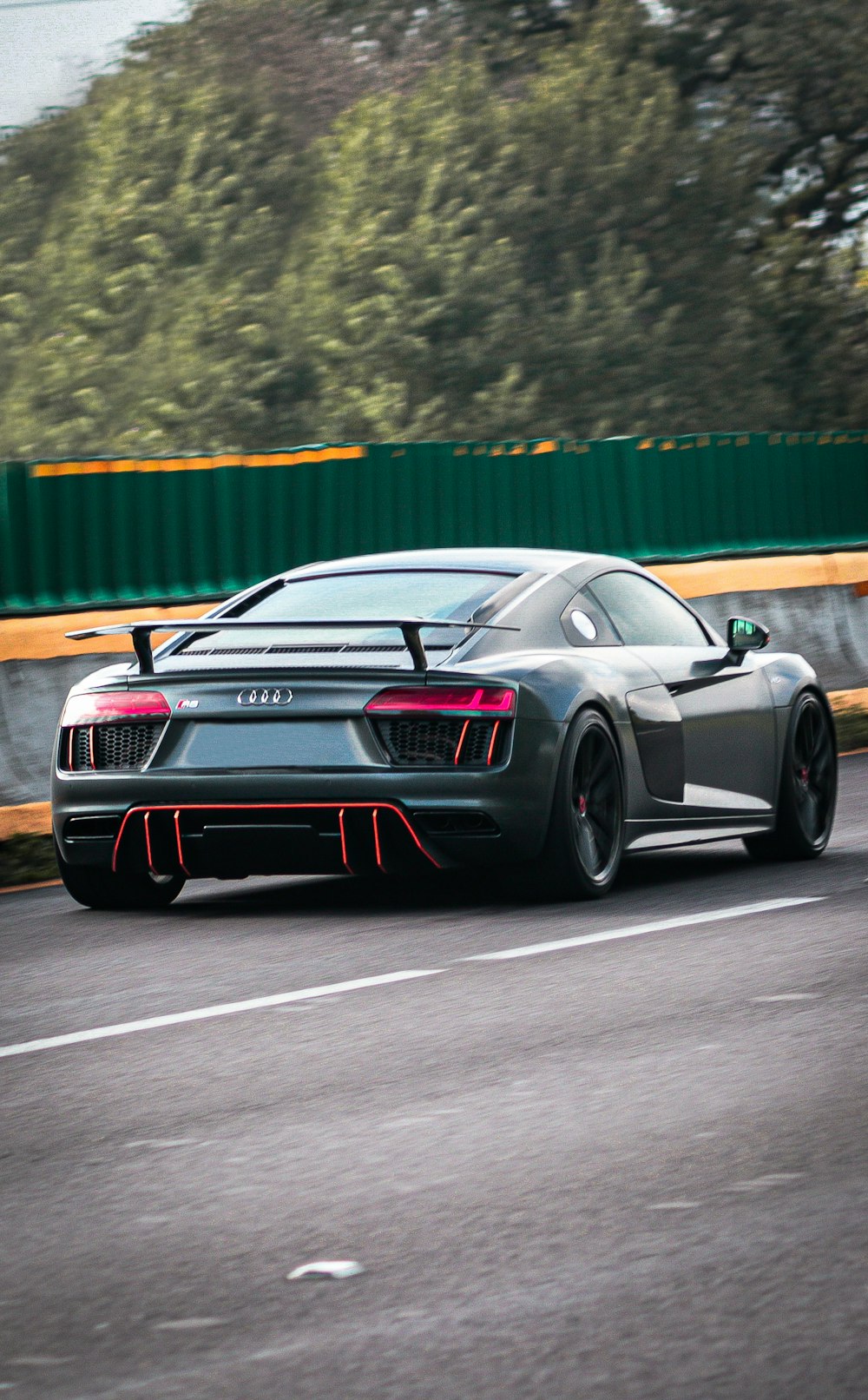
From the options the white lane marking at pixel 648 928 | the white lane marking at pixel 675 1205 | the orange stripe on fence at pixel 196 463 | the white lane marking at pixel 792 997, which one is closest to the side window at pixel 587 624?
the white lane marking at pixel 648 928

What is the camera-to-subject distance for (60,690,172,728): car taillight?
9367mm

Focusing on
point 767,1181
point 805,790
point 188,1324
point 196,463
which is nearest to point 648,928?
point 805,790

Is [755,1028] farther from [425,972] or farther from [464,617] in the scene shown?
[464,617]

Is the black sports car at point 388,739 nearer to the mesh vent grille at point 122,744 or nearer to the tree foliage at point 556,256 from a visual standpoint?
the mesh vent grille at point 122,744

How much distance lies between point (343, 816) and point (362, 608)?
3.56 feet

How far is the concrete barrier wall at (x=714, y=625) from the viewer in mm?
12555

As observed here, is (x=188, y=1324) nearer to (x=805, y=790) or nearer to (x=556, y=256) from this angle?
(x=805, y=790)

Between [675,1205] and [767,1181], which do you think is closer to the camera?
[675,1205]

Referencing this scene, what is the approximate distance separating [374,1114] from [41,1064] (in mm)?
1207

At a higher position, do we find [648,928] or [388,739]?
[388,739]

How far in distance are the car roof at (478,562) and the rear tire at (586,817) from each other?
2.81ft

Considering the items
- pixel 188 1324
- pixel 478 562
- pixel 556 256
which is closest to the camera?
pixel 188 1324

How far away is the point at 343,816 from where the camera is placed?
911 cm

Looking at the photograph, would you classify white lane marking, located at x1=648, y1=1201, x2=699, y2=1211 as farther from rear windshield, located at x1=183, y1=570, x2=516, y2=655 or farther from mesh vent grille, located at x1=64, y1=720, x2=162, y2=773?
mesh vent grille, located at x1=64, y1=720, x2=162, y2=773
